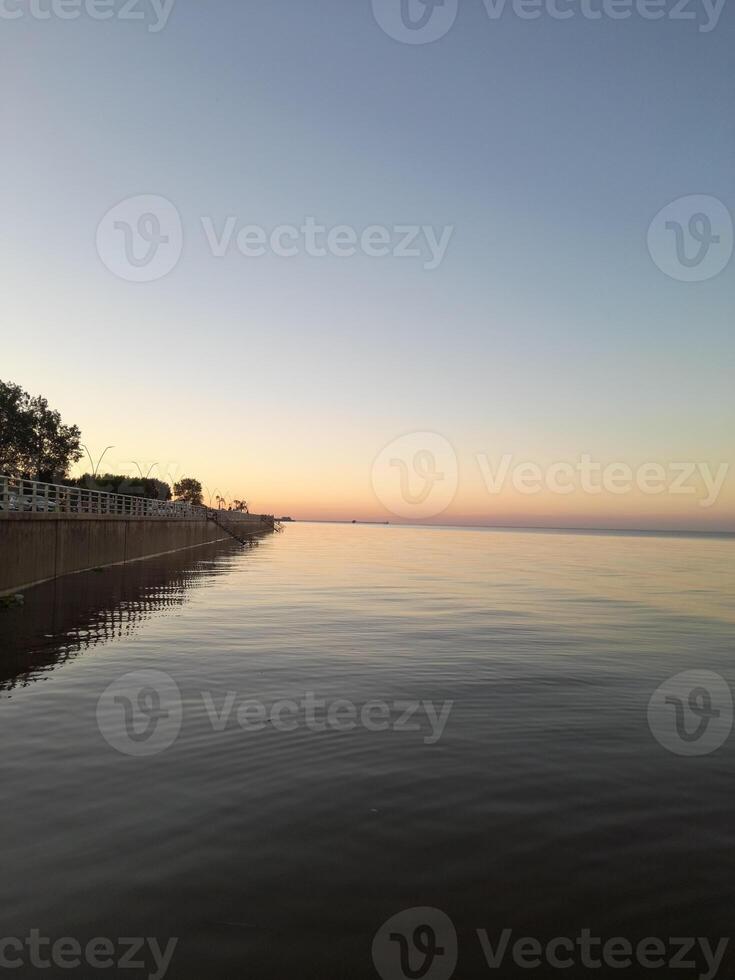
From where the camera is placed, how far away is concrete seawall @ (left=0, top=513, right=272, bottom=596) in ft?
71.3

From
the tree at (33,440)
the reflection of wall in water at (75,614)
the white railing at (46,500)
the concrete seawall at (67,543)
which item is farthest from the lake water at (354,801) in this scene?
the tree at (33,440)

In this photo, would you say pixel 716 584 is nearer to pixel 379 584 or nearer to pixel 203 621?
pixel 379 584

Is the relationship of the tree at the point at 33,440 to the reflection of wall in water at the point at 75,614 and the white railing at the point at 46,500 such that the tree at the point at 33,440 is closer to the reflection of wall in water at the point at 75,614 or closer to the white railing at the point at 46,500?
the white railing at the point at 46,500

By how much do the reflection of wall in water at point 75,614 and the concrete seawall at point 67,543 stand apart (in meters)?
0.63

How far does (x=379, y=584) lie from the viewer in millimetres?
31703

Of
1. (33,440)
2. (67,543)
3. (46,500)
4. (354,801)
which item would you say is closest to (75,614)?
(46,500)

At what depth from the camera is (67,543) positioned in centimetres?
2897

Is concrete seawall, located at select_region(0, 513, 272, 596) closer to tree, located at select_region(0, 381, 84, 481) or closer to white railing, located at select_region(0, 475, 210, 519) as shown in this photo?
white railing, located at select_region(0, 475, 210, 519)

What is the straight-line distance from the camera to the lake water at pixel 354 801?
4465 millimetres

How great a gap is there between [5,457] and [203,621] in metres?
74.2

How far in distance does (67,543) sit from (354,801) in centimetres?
2537

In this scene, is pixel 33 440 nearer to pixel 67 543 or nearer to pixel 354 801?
pixel 67 543

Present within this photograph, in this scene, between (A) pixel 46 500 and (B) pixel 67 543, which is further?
(B) pixel 67 543

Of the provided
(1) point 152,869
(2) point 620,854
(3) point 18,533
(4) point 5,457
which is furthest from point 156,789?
(4) point 5,457
